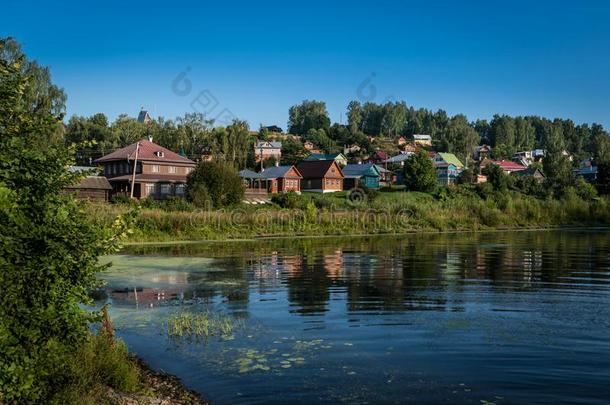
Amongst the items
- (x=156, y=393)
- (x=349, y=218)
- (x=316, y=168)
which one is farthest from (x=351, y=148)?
(x=156, y=393)

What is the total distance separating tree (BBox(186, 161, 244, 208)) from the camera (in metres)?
60.9

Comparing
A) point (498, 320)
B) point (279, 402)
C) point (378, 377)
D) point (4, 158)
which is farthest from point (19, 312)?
point (498, 320)

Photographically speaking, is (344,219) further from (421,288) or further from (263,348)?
(263,348)

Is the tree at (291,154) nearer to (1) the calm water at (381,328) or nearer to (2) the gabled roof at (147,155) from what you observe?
(2) the gabled roof at (147,155)

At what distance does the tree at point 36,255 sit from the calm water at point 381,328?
359 cm

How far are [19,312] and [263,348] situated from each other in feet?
23.4

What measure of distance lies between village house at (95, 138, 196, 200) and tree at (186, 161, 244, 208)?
12.9 metres

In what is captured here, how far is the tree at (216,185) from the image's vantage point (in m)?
60.9

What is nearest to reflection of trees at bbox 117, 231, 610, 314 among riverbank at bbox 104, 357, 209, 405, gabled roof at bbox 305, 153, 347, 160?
riverbank at bbox 104, 357, 209, 405

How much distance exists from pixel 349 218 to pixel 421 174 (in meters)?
37.5

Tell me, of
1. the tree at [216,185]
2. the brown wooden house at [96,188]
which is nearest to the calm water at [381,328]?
the tree at [216,185]

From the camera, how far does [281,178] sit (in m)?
92.4

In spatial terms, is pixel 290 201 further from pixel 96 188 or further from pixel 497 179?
pixel 497 179

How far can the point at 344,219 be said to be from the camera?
2307 inches
